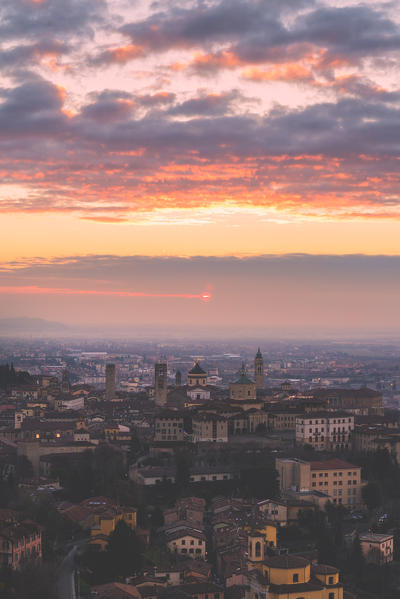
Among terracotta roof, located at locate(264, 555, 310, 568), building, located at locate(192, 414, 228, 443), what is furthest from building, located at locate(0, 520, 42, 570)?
building, located at locate(192, 414, 228, 443)

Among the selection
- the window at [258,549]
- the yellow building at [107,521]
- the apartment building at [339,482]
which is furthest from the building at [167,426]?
the window at [258,549]

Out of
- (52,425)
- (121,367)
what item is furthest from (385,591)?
(121,367)

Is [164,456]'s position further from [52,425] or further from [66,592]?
[66,592]

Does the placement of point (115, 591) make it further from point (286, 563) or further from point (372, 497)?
Result: point (372, 497)

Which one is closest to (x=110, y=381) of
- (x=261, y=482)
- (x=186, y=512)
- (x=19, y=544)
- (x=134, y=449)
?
(x=134, y=449)

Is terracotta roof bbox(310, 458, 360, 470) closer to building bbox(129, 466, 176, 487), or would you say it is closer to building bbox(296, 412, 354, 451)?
building bbox(296, 412, 354, 451)
